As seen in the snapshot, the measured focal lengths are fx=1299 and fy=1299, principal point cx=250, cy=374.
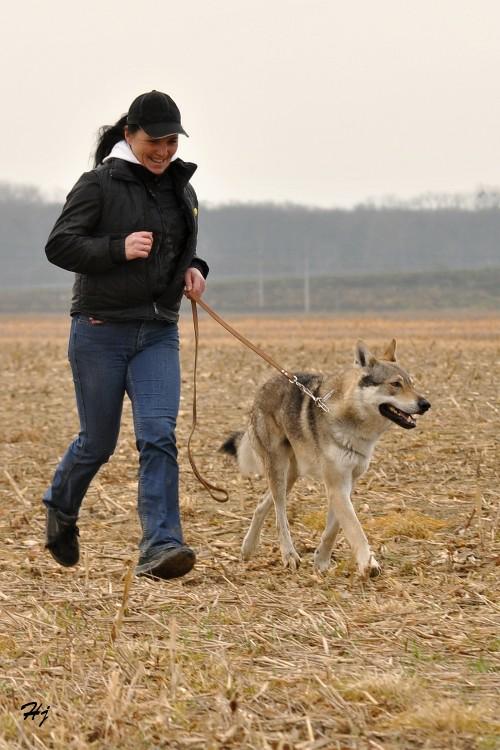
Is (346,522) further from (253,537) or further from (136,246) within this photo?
(136,246)

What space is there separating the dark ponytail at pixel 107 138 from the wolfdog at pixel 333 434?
202cm

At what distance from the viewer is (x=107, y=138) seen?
289 inches

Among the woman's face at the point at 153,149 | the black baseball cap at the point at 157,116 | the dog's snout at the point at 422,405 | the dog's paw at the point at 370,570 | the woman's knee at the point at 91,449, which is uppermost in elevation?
the black baseball cap at the point at 157,116

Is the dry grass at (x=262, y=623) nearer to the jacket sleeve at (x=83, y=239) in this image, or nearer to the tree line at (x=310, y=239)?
the jacket sleeve at (x=83, y=239)

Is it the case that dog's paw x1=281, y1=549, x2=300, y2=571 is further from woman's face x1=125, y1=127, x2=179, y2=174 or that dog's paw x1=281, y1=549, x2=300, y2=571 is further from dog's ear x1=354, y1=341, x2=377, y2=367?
woman's face x1=125, y1=127, x2=179, y2=174

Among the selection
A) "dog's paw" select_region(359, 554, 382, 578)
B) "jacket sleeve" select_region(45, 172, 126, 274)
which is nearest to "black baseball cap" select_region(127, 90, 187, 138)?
"jacket sleeve" select_region(45, 172, 126, 274)

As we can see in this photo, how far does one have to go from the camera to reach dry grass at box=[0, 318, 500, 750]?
455cm

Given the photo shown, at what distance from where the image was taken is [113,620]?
20.1ft

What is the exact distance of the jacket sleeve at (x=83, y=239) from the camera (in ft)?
22.6

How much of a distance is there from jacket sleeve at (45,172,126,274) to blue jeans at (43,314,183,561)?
369mm

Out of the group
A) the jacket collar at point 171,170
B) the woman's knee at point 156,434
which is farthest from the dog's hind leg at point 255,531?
the jacket collar at point 171,170

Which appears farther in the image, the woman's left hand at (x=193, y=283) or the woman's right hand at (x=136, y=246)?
the woman's left hand at (x=193, y=283)

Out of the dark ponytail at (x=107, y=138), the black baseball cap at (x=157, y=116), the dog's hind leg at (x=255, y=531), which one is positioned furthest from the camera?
the dog's hind leg at (x=255, y=531)

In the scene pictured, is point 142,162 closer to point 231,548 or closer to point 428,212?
point 231,548
